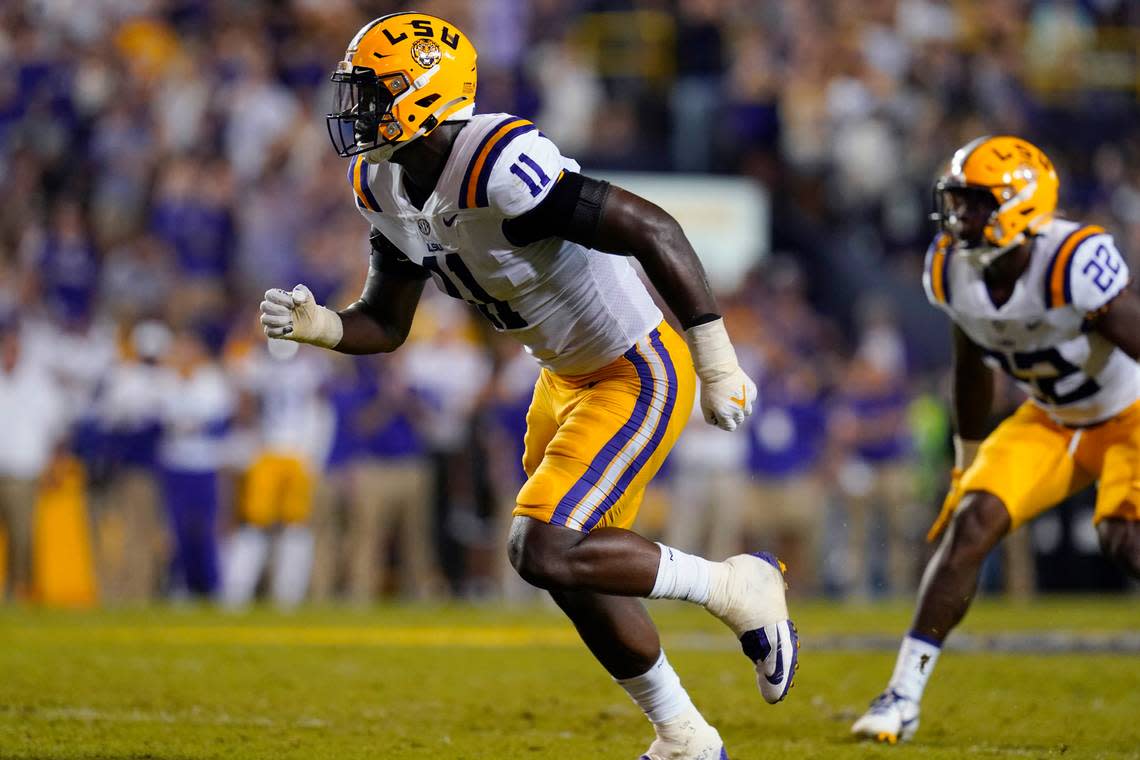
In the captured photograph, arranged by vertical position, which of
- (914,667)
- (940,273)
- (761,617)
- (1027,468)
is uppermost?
(940,273)

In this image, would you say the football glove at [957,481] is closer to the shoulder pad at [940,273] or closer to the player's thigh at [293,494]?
the shoulder pad at [940,273]

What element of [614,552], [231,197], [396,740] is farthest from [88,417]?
[614,552]

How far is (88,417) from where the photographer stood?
1122cm

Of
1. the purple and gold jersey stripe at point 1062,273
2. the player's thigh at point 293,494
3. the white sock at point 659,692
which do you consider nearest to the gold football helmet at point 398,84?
the white sock at point 659,692

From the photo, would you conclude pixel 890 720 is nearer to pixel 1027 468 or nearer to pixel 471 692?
pixel 1027 468

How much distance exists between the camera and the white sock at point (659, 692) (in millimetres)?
4340

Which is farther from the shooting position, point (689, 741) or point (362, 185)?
point (362, 185)

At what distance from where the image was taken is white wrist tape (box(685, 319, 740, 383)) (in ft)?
13.4

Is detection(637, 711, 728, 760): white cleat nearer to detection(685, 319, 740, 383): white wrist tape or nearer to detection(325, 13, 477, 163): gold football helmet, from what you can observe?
detection(685, 319, 740, 383): white wrist tape

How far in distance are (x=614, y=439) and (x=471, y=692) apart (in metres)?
2.24

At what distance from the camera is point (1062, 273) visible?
5.28 metres

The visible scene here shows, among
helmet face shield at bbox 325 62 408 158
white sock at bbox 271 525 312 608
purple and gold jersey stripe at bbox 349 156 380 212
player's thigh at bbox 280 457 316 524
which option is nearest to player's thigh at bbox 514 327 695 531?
purple and gold jersey stripe at bbox 349 156 380 212

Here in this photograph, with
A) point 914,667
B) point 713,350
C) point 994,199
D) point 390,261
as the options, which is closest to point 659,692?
point 713,350

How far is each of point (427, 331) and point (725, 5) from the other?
17.8 ft
